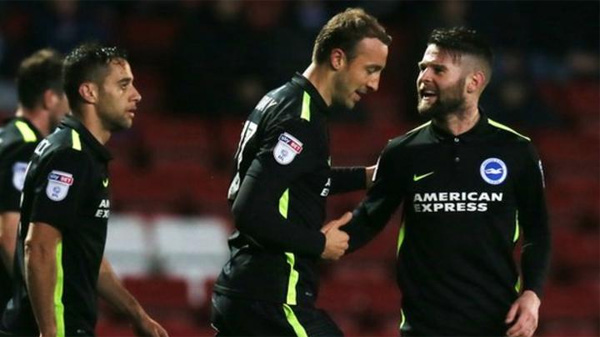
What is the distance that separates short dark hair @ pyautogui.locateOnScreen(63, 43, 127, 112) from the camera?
4836mm

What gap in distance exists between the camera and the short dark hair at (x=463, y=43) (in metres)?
4.93

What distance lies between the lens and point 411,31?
11.5 meters

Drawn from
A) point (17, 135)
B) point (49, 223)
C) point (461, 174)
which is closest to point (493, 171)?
point (461, 174)

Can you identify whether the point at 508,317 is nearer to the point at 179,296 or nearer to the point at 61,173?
the point at 61,173

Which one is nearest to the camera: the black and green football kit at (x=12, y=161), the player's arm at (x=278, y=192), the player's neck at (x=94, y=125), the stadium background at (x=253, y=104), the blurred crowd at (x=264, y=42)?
the player's arm at (x=278, y=192)

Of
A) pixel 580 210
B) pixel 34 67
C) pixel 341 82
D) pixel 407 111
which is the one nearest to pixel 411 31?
pixel 407 111

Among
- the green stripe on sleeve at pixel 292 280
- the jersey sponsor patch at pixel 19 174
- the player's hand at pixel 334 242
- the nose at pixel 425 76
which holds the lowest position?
the green stripe on sleeve at pixel 292 280

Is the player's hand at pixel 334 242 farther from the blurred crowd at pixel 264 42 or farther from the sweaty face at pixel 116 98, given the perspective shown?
the blurred crowd at pixel 264 42

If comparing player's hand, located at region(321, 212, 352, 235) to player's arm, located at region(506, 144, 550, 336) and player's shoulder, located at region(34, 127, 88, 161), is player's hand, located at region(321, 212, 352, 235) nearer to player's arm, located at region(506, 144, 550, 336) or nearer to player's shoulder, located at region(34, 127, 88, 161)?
player's arm, located at region(506, 144, 550, 336)

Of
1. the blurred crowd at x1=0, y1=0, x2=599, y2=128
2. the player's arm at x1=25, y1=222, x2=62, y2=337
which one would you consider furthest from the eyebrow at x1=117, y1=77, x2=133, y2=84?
the blurred crowd at x1=0, y1=0, x2=599, y2=128

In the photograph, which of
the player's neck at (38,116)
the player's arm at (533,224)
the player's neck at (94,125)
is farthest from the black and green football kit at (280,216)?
the player's neck at (38,116)

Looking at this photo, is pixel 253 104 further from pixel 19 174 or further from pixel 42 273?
pixel 42 273

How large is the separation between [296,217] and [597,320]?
4.94 metres

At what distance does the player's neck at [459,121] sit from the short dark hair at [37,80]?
6.07 feet
